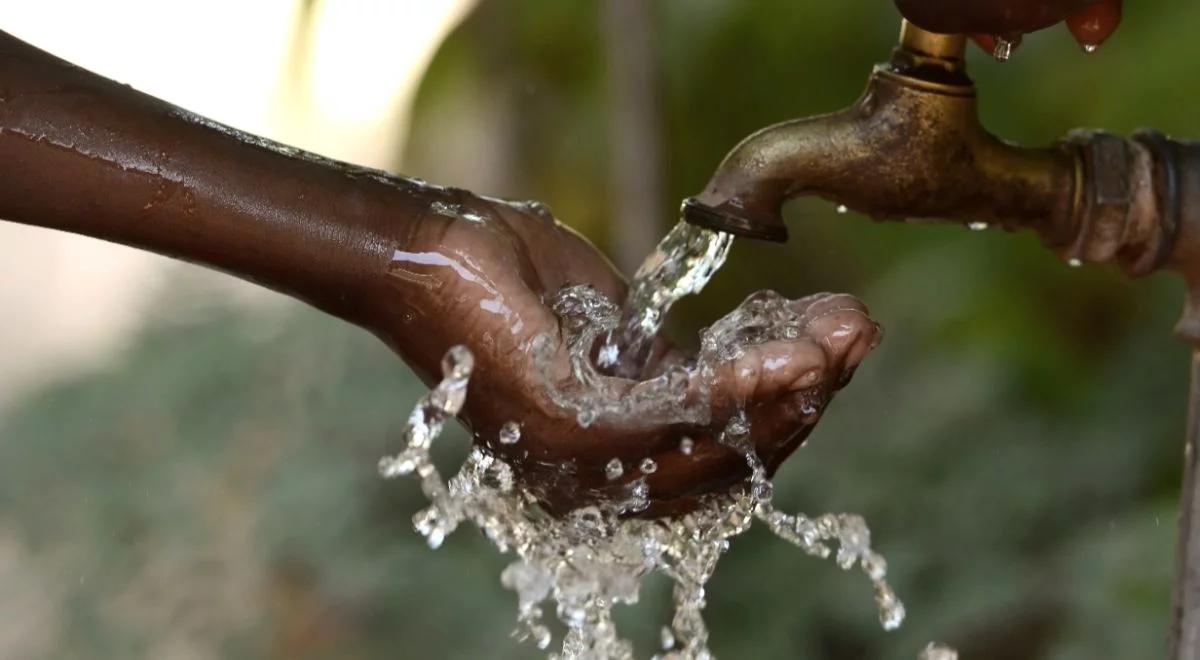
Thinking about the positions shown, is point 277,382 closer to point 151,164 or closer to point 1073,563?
point 1073,563

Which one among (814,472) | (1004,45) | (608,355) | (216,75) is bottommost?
(216,75)

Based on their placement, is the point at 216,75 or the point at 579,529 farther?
the point at 216,75

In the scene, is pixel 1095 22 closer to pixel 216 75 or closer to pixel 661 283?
pixel 661 283

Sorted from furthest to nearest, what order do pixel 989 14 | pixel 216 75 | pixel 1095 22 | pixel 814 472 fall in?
pixel 216 75
pixel 814 472
pixel 1095 22
pixel 989 14

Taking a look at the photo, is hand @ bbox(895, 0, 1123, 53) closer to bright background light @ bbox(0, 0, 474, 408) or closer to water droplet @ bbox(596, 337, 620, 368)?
water droplet @ bbox(596, 337, 620, 368)

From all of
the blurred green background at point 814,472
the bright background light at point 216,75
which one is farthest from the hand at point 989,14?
the bright background light at point 216,75

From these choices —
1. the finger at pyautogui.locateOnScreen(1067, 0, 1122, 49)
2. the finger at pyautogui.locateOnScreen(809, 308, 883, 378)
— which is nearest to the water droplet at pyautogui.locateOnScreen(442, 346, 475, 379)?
the finger at pyautogui.locateOnScreen(809, 308, 883, 378)

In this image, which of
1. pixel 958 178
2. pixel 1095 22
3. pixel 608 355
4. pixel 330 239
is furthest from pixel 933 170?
pixel 330 239
